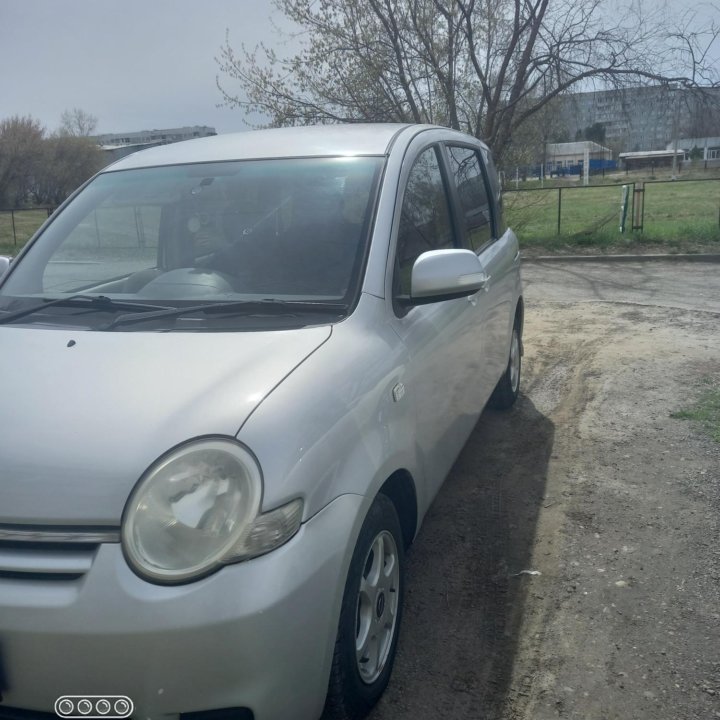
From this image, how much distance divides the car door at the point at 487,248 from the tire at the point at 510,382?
0.30 meters

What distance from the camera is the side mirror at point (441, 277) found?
2.98 metres

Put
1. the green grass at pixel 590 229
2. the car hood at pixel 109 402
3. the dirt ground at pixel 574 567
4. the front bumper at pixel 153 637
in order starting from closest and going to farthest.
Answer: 1. the front bumper at pixel 153 637
2. the car hood at pixel 109 402
3. the dirt ground at pixel 574 567
4. the green grass at pixel 590 229

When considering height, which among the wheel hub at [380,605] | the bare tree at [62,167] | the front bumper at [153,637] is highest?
the bare tree at [62,167]

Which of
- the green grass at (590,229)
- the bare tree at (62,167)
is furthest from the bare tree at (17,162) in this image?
the green grass at (590,229)

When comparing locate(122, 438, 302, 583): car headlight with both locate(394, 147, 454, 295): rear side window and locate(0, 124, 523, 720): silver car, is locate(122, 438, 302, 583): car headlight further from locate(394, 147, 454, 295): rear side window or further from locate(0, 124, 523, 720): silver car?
locate(394, 147, 454, 295): rear side window

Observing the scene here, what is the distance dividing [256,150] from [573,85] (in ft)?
40.8

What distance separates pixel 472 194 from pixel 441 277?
1.90 meters

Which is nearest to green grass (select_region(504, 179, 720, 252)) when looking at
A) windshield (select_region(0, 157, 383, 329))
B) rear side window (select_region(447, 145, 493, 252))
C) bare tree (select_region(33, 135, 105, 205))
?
rear side window (select_region(447, 145, 493, 252))

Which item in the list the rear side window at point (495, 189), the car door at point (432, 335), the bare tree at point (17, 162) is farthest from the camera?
the bare tree at point (17, 162)

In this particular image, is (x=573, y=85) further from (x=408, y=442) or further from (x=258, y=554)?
(x=258, y=554)

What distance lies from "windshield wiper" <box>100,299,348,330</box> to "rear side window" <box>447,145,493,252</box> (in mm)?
1723

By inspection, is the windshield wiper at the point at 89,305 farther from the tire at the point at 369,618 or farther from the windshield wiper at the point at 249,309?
the tire at the point at 369,618

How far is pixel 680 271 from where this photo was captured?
1307 centimetres

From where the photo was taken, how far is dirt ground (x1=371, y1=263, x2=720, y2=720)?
272 centimetres
